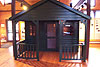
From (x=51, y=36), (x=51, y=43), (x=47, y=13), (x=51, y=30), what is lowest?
(x=51, y=43)

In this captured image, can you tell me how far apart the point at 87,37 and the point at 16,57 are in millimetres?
3717

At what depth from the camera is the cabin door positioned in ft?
21.8

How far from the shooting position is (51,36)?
6.72 m

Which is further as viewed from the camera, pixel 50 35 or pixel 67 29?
pixel 50 35

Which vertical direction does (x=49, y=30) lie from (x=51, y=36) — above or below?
above

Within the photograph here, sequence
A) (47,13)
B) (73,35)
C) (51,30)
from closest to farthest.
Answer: (47,13), (73,35), (51,30)

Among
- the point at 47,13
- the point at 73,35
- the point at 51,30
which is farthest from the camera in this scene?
the point at 51,30

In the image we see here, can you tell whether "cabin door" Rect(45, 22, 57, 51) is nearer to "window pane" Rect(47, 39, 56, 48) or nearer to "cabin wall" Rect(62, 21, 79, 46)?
"window pane" Rect(47, 39, 56, 48)

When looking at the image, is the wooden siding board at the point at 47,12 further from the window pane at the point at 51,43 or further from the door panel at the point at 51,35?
the window pane at the point at 51,43

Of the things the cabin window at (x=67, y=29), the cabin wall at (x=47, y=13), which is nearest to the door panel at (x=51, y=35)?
the cabin window at (x=67, y=29)

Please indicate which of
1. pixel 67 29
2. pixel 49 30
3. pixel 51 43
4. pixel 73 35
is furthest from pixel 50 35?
pixel 73 35

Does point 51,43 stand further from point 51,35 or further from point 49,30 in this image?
point 49,30

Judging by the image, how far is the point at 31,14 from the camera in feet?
15.9

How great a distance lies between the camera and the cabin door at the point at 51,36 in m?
6.66
